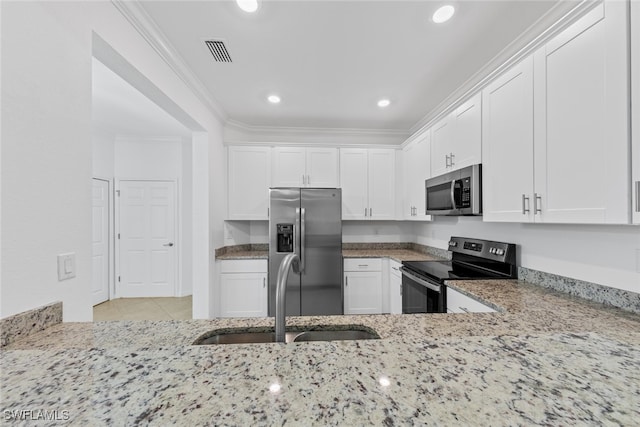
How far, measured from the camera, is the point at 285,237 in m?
3.13

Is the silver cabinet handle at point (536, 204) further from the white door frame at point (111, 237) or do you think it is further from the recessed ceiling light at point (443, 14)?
the white door frame at point (111, 237)

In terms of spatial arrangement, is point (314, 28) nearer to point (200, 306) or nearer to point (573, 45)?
point (573, 45)

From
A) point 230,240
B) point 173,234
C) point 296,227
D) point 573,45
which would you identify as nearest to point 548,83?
point 573,45

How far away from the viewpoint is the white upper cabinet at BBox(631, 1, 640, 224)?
39.0 inches

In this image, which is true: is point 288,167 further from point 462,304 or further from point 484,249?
point 462,304

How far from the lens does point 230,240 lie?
3.56 m

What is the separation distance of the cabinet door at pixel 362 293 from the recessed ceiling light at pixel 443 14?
254 cm

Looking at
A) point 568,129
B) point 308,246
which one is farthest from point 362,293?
point 568,129

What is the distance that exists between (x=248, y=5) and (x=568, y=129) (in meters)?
1.90

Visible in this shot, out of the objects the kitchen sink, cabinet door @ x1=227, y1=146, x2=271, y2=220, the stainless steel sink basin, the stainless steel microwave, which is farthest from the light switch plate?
the stainless steel microwave

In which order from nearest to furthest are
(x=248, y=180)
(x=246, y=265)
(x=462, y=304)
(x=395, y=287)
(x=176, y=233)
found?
(x=462, y=304)
(x=395, y=287)
(x=246, y=265)
(x=248, y=180)
(x=176, y=233)

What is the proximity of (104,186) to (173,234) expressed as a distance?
1.25 meters

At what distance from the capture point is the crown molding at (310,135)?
3630mm

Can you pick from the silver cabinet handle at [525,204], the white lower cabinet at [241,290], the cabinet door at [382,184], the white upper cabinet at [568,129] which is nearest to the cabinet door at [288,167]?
the cabinet door at [382,184]
